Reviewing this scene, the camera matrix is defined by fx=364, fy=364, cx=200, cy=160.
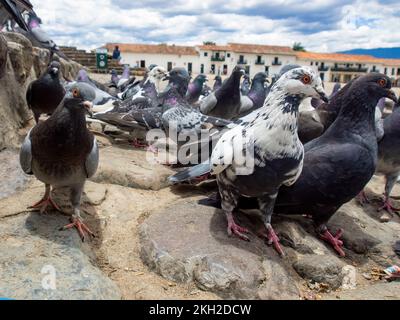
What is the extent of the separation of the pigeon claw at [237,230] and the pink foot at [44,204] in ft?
5.97

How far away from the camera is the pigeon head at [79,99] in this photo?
130 inches

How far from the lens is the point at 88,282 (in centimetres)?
276

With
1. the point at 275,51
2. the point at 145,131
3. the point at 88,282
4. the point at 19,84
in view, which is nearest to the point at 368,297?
the point at 88,282

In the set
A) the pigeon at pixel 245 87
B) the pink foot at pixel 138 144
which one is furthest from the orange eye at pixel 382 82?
the pigeon at pixel 245 87

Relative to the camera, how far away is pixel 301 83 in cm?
330

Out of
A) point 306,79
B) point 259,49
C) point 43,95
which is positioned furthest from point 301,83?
point 259,49

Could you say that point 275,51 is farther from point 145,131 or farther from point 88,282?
point 88,282

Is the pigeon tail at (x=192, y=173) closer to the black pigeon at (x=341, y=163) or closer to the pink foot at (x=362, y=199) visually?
the black pigeon at (x=341, y=163)

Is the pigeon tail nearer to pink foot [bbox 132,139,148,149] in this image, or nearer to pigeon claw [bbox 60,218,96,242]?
pigeon claw [bbox 60,218,96,242]

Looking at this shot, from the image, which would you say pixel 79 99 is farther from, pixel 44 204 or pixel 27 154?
pixel 44 204

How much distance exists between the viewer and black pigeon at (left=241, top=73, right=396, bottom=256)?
12.7ft

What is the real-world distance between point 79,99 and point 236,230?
1974 millimetres

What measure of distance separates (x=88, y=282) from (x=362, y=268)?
2.88m
